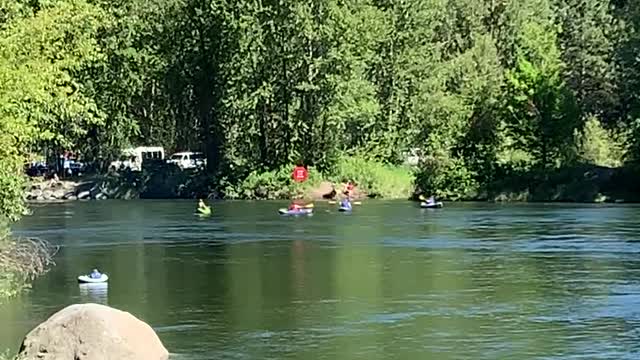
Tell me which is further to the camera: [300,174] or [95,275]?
[300,174]

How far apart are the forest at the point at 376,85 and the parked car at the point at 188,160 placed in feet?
5.11

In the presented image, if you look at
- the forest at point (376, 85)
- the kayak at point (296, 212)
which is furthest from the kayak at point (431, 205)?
the forest at point (376, 85)

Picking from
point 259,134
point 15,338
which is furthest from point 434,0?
point 15,338

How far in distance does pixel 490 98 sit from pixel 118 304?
5111 centimetres

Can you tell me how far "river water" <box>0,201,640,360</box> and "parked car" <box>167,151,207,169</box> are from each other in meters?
30.8

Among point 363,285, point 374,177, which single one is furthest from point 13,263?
point 374,177

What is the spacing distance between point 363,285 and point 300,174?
45.7 metres

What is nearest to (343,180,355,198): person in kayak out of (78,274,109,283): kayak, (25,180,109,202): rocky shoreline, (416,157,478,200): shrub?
(416,157,478,200): shrub

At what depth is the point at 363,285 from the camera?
34.8 meters

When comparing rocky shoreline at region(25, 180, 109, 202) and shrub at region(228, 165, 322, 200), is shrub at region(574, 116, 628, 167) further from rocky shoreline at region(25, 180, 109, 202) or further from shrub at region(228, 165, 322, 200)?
rocky shoreline at region(25, 180, 109, 202)

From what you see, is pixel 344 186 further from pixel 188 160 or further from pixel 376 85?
pixel 188 160

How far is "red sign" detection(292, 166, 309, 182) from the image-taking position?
263 feet

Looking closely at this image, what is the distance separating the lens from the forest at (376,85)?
7569 cm

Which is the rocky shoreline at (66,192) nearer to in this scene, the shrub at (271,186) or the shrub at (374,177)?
the shrub at (271,186)
